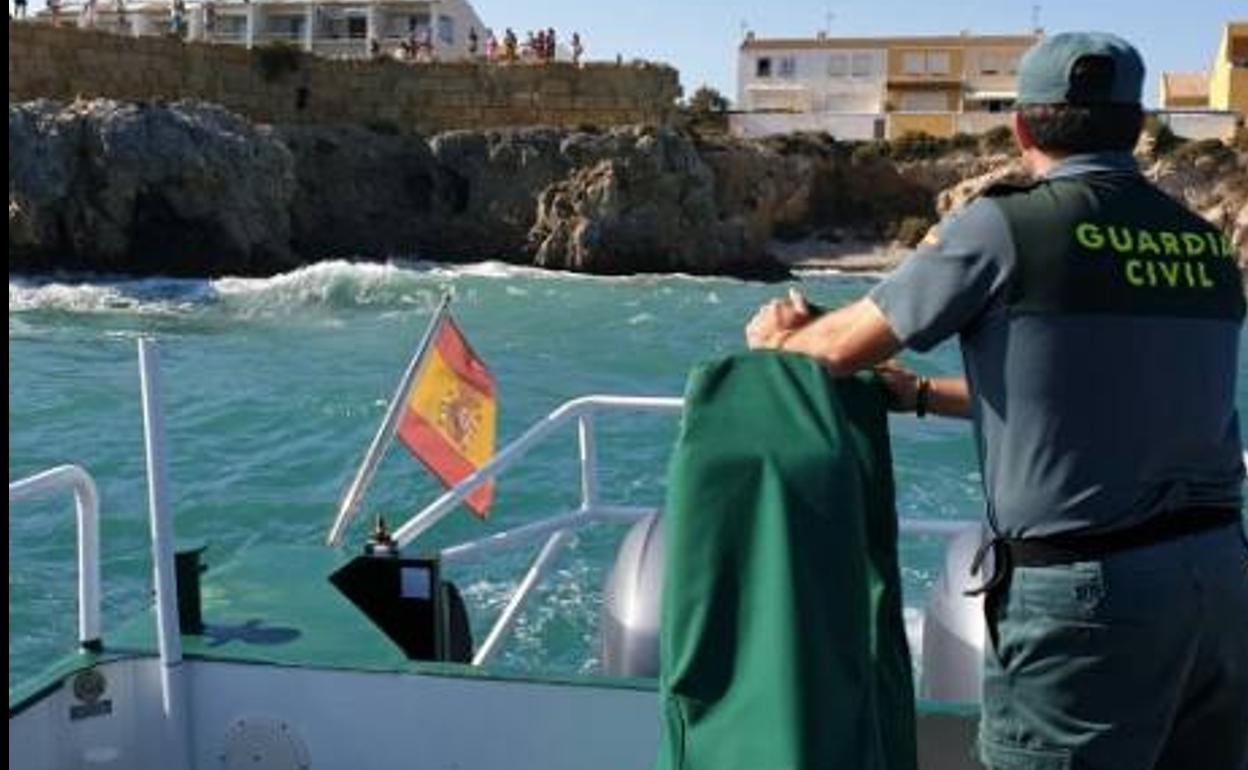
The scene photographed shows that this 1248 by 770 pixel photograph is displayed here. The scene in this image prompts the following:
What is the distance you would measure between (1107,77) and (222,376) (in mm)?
18709

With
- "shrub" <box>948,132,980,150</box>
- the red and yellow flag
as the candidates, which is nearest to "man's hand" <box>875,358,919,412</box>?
the red and yellow flag

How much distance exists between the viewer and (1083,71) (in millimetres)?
2152

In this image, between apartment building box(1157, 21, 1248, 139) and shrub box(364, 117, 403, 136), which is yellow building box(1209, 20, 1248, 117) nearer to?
apartment building box(1157, 21, 1248, 139)

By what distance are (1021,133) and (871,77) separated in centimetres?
6660

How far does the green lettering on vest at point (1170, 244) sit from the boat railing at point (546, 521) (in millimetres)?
1932

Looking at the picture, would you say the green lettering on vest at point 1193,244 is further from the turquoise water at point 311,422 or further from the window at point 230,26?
the window at point 230,26

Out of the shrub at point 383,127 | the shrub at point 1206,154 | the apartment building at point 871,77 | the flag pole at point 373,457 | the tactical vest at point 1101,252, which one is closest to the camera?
the tactical vest at point 1101,252

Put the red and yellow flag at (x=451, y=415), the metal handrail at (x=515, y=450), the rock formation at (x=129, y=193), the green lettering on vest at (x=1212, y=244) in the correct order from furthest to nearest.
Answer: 1. the rock formation at (x=129, y=193)
2. the red and yellow flag at (x=451, y=415)
3. the metal handrail at (x=515, y=450)
4. the green lettering on vest at (x=1212, y=244)

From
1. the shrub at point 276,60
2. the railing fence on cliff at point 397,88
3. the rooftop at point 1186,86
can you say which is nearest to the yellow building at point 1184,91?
the rooftop at point 1186,86

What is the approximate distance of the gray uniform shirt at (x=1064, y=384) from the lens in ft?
6.87

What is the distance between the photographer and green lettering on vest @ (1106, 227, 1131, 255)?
2.10m

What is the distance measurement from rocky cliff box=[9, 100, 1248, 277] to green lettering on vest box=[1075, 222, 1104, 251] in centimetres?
3576

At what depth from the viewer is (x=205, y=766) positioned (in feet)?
11.1

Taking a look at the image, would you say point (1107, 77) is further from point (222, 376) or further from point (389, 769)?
point (222, 376)
